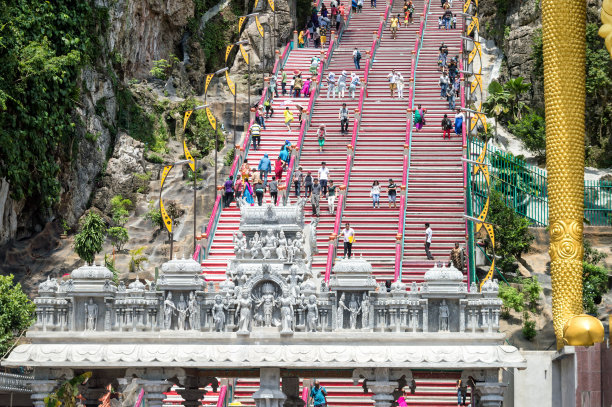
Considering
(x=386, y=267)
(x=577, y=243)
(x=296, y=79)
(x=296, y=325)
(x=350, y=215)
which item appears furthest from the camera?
(x=296, y=79)

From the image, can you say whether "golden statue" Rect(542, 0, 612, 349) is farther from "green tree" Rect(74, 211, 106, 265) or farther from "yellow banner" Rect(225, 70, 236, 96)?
"green tree" Rect(74, 211, 106, 265)

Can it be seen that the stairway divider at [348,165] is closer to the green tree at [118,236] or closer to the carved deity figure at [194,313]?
the carved deity figure at [194,313]

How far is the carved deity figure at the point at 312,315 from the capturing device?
114 feet

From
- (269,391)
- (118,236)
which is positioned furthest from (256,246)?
(118,236)

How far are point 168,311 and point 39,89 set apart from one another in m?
18.3

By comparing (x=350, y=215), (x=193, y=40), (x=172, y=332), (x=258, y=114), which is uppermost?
(x=193, y=40)

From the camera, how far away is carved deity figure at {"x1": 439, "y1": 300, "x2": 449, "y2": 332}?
113 feet

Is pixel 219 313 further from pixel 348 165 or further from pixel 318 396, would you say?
pixel 348 165

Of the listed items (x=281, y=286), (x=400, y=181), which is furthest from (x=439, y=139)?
(x=281, y=286)

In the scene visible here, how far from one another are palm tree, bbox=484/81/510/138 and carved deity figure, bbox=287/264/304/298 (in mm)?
26773

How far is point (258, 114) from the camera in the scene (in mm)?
53812

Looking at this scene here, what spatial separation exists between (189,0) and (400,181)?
1848cm

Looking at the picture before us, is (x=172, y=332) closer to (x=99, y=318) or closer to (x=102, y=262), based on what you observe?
(x=99, y=318)

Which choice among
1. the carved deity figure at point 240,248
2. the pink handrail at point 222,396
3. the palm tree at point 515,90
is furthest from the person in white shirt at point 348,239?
the palm tree at point 515,90
